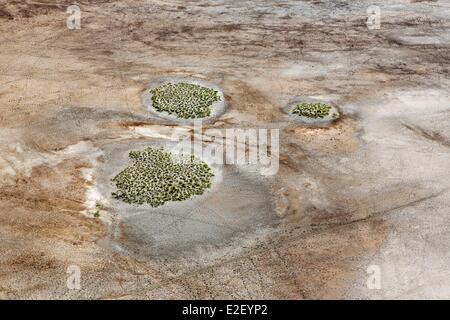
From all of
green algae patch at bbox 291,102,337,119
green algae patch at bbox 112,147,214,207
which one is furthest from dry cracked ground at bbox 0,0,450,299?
green algae patch at bbox 291,102,337,119

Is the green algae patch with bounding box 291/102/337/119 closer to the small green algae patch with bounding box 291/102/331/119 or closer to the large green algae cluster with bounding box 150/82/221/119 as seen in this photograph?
the small green algae patch with bounding box 291/102/331/119

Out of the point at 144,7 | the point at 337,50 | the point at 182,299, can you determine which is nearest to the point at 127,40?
the point at 144,7

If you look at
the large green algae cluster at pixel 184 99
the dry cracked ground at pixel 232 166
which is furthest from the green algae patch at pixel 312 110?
the large green algae cluster at pixel 184 99

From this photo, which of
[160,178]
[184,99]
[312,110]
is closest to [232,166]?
[160,178]

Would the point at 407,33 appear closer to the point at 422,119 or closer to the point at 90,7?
the point at 422,119

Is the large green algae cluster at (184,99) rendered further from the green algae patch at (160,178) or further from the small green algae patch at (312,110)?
the small green algae patch at (312,110)

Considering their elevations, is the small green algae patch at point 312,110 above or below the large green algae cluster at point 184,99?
below
